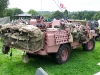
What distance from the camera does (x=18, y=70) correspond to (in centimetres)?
626

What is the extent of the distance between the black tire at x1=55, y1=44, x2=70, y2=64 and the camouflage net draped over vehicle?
915 mm

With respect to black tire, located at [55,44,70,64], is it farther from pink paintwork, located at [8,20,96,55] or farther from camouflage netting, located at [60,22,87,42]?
camouflage netting, located at [60,22,87,42]

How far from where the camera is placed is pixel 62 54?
7.06m

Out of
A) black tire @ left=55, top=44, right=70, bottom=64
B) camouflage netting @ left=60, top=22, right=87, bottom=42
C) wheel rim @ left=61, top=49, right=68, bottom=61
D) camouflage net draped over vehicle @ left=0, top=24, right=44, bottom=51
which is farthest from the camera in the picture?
camouflage netting @ left=60, top=22, right=87, bottom=42

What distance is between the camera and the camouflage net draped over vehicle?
5.68 metres

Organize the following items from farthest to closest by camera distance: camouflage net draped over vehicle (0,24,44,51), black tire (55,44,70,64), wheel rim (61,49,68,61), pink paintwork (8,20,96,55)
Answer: wheel rim (61,49,68,61) < black tire (55,44,70,64) < pink paintwork (8,20,96,55) < camouflage net draped over vehicle (0,24,44,51)

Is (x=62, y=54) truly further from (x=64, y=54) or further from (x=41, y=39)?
Result: (x=41, y=39)

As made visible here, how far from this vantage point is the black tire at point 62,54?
6733 mm

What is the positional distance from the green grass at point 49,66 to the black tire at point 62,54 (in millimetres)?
169

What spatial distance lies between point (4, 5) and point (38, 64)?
652 inches

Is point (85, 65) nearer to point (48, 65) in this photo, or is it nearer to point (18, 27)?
point (48, 65)

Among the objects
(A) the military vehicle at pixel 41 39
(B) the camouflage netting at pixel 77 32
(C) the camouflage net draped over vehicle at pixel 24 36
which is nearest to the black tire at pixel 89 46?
(B) the camouflage netting at pixel 77 32

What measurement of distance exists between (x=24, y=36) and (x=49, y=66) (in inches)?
64.7

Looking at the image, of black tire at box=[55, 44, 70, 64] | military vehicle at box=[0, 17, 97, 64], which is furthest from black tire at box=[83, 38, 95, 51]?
black tire at box=[55, 44, 70, 64]
